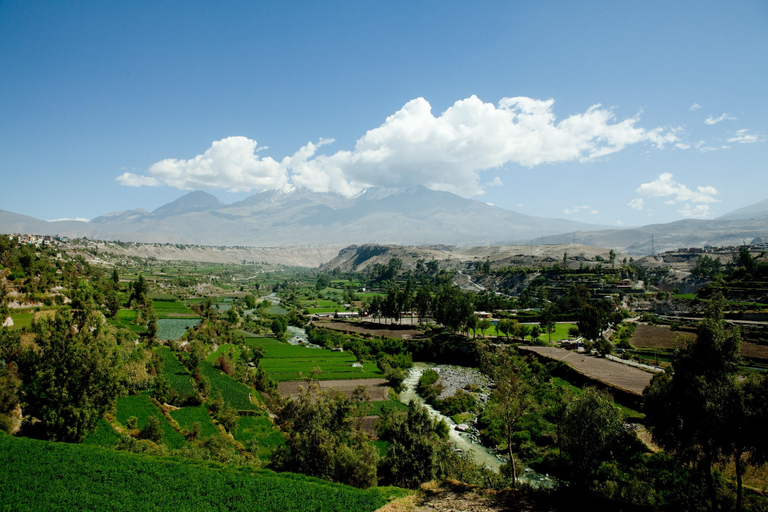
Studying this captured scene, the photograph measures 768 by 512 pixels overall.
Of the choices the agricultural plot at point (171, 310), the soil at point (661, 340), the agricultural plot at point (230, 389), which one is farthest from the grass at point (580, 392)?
the agricultural plot at point (171, 310)

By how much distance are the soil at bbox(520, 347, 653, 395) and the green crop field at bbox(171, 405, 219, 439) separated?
39.2 m

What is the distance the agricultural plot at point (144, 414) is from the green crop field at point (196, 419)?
1.60 metres

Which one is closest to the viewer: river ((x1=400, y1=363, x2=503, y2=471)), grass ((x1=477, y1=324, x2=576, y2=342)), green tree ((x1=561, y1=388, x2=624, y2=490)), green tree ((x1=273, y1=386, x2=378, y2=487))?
green tree ((x1=561, y1=388, x2=624, y2=490))

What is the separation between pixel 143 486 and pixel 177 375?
84.7ft

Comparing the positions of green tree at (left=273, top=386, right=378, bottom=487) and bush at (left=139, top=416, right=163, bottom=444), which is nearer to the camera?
green tree at (left=273, top=386, right=378, bottom=487)

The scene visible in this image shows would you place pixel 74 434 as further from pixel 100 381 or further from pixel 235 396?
pixel 235 396

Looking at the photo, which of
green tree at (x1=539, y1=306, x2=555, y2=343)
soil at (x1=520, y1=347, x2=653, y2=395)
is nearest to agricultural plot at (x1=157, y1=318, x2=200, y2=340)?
soil at (x1=520, y1=347, x2=653, y2=395)

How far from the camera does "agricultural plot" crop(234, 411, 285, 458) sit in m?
27.3

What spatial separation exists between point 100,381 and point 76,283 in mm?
45402

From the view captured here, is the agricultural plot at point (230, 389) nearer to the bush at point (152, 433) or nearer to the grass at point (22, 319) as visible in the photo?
the bush at point (152, 433)

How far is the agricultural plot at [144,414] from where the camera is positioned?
2351 cm

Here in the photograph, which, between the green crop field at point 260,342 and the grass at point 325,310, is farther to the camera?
the grass at point 325,310

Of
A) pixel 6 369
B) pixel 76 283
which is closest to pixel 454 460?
pixel 6 369

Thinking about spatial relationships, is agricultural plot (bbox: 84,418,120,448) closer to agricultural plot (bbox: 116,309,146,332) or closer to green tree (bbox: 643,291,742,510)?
green tree (bbox: 643,291,742,510)
